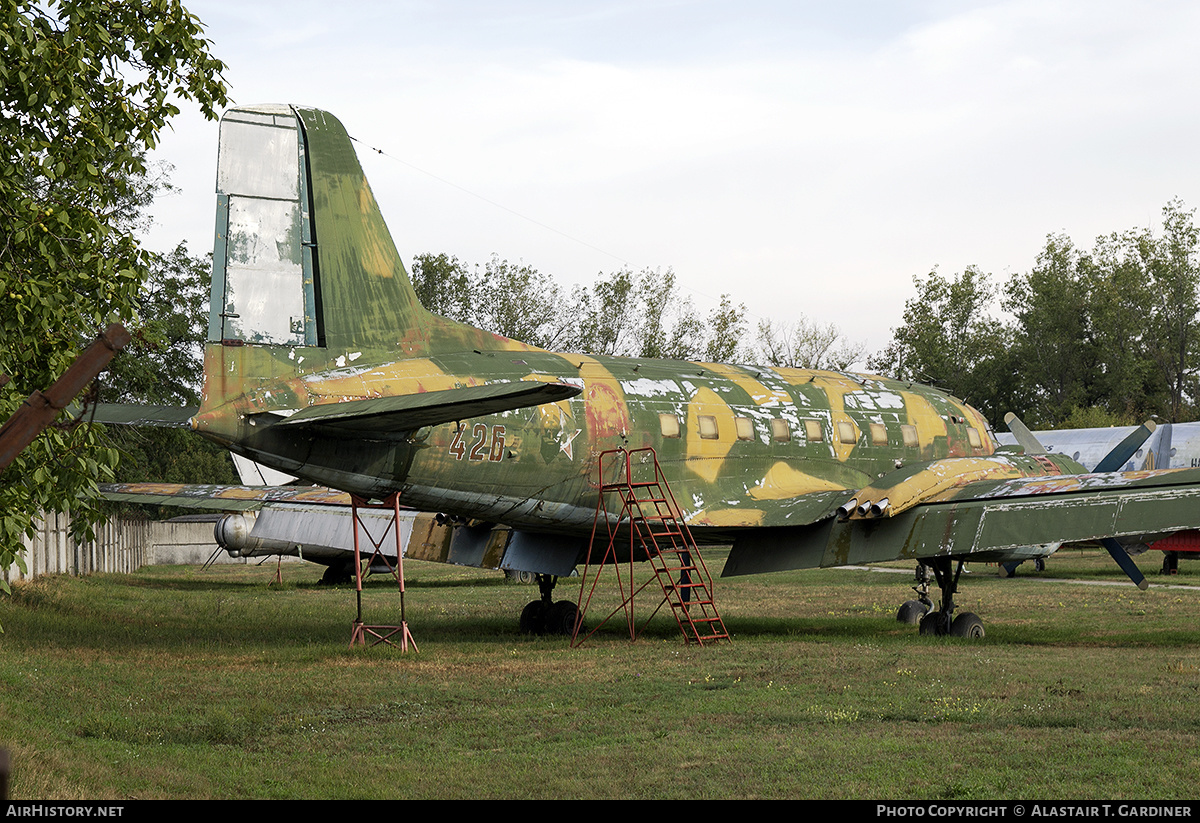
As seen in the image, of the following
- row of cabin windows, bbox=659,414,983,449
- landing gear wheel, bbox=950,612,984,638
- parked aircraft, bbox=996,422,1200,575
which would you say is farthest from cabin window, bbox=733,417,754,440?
parked aircraft, bbox=996,422,1200,575

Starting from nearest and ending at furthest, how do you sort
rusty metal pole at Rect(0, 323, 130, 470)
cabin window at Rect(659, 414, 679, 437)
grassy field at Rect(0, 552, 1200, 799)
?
rusty metal pole at Rect(0, 323, 130, 470)
grassy field at Rect(0, 552, 1200, 799)
cabin window at Rect(659, 414, 679, 437)

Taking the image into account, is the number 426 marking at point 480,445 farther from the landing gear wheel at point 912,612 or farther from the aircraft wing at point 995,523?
the landing gear wheel at point 912,612

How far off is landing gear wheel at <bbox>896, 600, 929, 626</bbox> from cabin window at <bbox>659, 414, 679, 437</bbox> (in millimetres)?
7027

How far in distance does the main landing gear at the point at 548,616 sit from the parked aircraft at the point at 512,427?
0.17 metres

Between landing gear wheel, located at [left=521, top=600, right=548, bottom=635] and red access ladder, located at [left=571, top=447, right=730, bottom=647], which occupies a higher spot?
red access ladder, located at [left=571, top=447, right=730, bottom=647]

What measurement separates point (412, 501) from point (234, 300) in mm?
4253

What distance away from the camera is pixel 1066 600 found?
86.5 feet

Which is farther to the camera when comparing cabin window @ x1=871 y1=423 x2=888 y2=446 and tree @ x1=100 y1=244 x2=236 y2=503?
tree @ x1=100 y1=244 x2=236 y2=503

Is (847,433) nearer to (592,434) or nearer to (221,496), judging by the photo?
(592,434)

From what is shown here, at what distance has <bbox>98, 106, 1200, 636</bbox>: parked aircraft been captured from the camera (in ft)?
52.9

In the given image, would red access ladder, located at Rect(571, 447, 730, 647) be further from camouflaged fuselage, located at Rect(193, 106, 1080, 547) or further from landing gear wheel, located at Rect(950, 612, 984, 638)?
landing gear wheel, located at Rect(950, 612, 984, 638)

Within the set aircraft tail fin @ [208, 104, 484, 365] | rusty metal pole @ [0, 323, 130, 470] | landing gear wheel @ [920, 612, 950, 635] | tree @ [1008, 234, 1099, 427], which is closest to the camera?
rusty metal pole @ [0, 323, 130, 470]

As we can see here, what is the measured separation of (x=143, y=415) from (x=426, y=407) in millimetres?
5565
